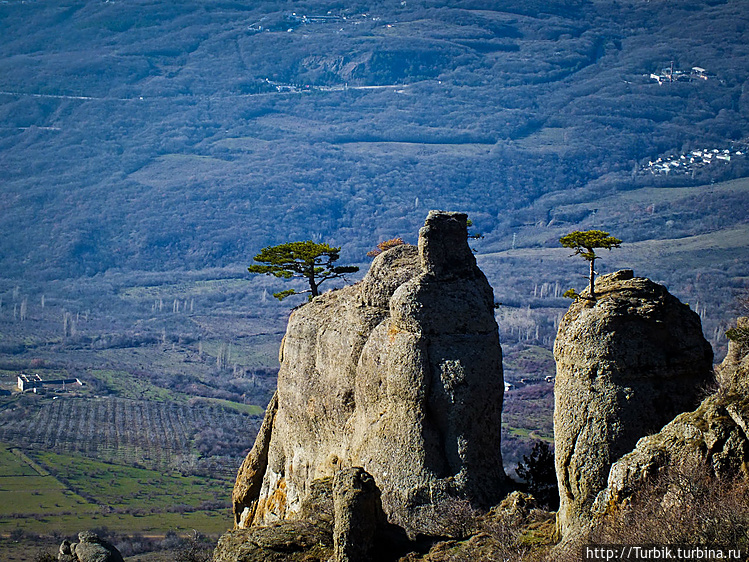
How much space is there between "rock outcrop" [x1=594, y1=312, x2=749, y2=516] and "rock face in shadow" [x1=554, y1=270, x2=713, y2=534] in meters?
1.77

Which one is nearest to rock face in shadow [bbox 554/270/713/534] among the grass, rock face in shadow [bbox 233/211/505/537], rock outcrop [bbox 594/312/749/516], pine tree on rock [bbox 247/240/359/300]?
rock outcrop [bbox 594/312/749/516]

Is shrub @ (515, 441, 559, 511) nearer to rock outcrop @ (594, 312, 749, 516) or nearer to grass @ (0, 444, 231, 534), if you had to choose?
rock outcrop @ (594, 312, 749, 516)

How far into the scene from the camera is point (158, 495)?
15112 cm

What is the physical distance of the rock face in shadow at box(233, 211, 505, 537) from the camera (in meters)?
35.2

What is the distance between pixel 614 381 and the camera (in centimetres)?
3014

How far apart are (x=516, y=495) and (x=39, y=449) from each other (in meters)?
157

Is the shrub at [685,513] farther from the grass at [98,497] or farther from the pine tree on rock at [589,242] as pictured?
the grass at [98,497]

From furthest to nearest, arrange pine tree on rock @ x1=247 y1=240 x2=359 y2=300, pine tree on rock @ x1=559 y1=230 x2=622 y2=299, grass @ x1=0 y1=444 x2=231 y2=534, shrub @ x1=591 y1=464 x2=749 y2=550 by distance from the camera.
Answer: grass @ x1=0 y1=444 x2=231 y2=534 → pine tree on rock @ x1=247 y1=240 x2=359 y2=300 → pine tree on rock @ x1=559 y1=230 x2=622 y2=299 → shrub @ x1=591 y1=464 x2=749 y2=550

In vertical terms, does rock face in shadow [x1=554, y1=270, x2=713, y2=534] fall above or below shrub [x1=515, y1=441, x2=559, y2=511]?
above

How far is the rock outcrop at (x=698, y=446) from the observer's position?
2611 centimetres

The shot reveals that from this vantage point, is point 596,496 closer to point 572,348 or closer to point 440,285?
point 572,348

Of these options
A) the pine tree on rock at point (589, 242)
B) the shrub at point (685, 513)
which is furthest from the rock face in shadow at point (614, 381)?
the pine tree on rock at point (589, 242)

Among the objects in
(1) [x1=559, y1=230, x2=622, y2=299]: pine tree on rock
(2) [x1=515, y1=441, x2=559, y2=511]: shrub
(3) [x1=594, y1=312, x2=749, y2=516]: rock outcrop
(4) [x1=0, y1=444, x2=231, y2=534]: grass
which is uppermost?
(1) [x1=559, y1=230, x2=622, y2=299]: pine tree on rock

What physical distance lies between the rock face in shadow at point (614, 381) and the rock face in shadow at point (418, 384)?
16.4 feet
